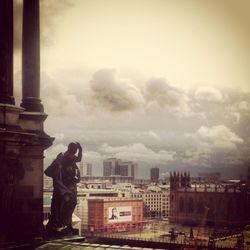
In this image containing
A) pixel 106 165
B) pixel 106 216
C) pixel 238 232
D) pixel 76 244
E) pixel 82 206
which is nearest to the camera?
pixel 76 244

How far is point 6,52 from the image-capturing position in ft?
22.1

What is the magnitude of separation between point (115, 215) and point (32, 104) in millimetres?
45461

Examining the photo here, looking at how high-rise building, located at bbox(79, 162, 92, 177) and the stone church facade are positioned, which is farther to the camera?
the stone church facade

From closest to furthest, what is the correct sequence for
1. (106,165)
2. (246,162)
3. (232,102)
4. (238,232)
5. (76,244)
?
1. (76,244)
2. (232,102)
3. (246,162)
4. (106,165)
5. (238,232)

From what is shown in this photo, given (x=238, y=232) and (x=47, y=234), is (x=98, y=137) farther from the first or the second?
(x=47, y=234)

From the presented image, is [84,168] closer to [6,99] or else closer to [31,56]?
[31,56]

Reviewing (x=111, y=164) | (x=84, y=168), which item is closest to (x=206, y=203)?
(x=111, y=164)

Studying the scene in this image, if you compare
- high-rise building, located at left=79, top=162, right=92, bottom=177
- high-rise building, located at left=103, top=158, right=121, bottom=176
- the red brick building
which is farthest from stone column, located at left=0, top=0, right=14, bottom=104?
the red brick building

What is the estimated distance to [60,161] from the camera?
7.30 m

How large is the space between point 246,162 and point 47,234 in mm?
10676

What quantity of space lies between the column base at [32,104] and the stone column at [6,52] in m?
0.38

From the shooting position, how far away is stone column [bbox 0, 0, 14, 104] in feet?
21.6

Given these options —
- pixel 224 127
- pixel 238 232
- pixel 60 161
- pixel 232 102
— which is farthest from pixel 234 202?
pixel 60 161

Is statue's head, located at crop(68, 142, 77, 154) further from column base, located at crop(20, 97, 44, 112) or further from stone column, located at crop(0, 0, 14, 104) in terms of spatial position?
stone column, located at crop(0, 0, 14, 104)
